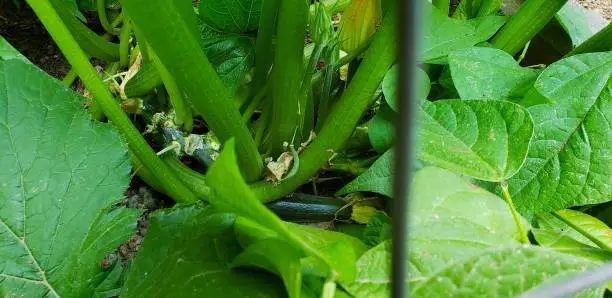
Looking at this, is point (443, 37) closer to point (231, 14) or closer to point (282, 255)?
point (231, 14)

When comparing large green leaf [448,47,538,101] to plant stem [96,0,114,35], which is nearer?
large green leaf [448,47,538,101]

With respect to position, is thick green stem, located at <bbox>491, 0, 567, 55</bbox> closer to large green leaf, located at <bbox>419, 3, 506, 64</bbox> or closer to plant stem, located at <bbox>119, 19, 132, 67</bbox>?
large green leaf, located at <bbox>419, 3, 506, 64</bbox>

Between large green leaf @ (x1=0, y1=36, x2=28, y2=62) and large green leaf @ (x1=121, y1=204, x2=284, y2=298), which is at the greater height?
large green leaf @ (x1=0, y1=36, x2=28, y2=62)

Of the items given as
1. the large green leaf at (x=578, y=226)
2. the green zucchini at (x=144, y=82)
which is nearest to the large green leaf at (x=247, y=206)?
the large green leaf at (x=578, y=226)

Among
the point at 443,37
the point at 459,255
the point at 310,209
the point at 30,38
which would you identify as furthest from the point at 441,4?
the point at 30,38

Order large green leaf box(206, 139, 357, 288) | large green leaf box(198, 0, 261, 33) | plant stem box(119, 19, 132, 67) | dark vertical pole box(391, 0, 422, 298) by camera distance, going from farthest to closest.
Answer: plant stem box(119, 19, 132, 67)
large green leaf box(198, 0, 261, 33)
large green leaf box(206, 139, 357, 288)
dark vertical pole box(391, 0, 422, 298)

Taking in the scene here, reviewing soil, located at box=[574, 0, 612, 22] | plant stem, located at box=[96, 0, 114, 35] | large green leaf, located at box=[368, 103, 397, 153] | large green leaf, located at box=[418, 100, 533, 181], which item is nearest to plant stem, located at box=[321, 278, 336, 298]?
large green leaf, located at box=[418, 100, 533, 181]

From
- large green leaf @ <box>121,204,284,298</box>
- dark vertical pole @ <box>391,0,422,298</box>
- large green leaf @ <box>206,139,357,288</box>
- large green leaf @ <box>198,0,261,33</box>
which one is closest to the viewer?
dark vertical pole @ <box>391,0,422,298</box>

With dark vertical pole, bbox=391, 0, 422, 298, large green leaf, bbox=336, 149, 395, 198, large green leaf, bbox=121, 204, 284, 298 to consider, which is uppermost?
dark vertical pole, bbox=391, 0, 422, 298
